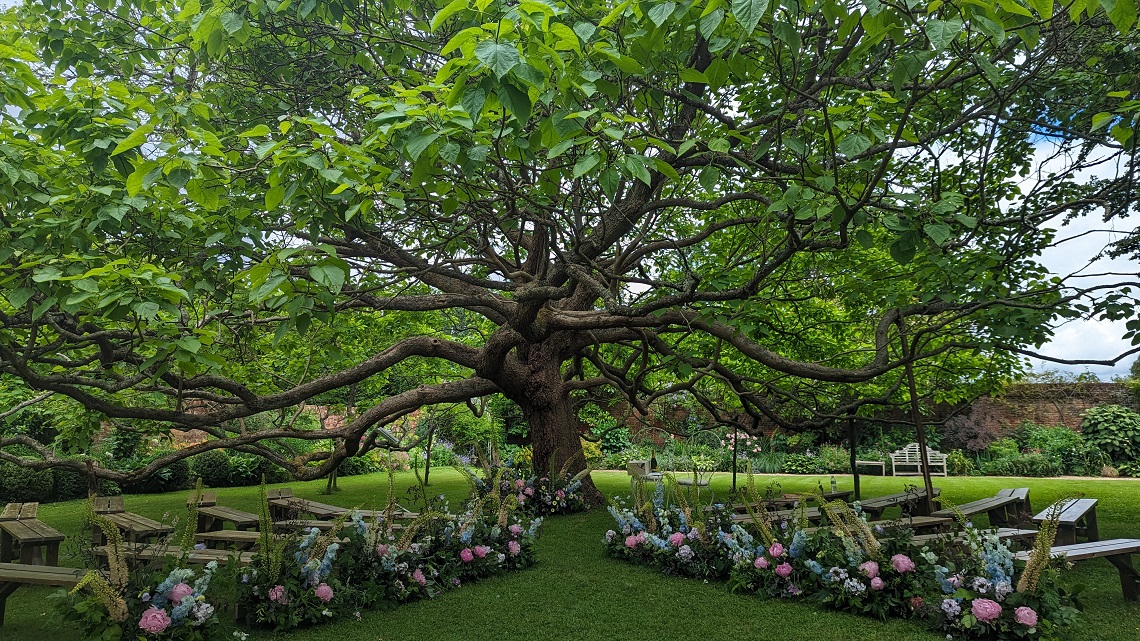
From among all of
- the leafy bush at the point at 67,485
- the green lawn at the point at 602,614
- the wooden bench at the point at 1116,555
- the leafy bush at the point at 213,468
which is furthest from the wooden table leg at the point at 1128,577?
the leafy bush at the point at 213,468

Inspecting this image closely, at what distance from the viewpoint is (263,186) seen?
4.27 meters

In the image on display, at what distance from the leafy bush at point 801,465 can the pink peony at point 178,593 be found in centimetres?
1733

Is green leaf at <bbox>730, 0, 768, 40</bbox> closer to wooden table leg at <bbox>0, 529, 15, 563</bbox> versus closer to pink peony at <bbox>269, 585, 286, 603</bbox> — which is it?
pink peony at <bbox>269, 585, 286, 603</bbox>

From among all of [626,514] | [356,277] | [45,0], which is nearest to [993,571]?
[626,514]

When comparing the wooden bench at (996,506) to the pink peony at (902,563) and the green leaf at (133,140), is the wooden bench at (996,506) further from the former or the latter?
the green leaf at (133,140)

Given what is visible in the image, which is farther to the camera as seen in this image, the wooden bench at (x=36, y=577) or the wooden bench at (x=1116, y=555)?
the wooden bench at (x=1116, y=555)

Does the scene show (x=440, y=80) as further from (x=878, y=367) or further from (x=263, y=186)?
(x=878, y=367)

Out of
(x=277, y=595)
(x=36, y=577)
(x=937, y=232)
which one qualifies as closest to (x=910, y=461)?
(x=937, y=232)

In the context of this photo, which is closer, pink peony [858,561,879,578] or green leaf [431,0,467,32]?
green leaf [431,0,467,32]

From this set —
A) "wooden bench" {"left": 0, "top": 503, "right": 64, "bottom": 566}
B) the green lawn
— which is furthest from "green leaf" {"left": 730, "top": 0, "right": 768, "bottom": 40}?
"wooden bench" {"left": 0, "top": 503, "right": 64, "bottom": 566}

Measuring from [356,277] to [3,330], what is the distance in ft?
9.52

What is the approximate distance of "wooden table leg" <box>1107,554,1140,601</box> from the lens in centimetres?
477

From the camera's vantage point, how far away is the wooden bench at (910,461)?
1690cm

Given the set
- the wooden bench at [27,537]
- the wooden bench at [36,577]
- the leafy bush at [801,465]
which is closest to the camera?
the wooden bench at [36,577]
